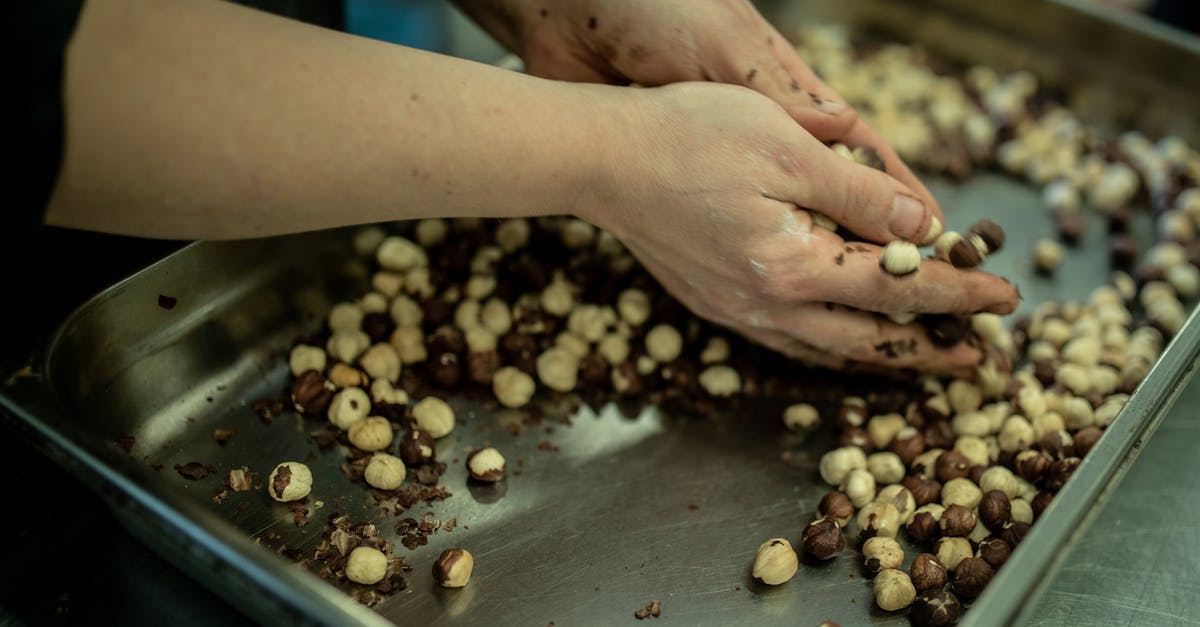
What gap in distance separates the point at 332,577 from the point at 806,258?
1.80ft

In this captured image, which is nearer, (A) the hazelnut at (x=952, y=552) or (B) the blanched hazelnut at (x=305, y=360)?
(A) the hazelnut at (x=952, y=552)

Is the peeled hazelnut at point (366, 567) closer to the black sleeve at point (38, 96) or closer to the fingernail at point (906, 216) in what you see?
the black sleeve at point (38, 96)

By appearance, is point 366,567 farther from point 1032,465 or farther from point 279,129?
point 1032,465

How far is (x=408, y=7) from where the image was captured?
5.82 ft

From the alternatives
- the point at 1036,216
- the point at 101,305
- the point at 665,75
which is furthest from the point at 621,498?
the point at 1036,216

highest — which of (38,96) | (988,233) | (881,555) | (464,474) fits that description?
(38,96)

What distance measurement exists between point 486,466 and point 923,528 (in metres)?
0.45

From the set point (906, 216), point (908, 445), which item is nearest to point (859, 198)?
point (906, 216)

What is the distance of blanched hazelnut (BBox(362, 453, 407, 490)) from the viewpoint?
102cm

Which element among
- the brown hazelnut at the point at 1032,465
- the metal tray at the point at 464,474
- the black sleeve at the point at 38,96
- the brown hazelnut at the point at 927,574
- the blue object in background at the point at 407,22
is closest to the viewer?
the black sleeve at the point at 38,96

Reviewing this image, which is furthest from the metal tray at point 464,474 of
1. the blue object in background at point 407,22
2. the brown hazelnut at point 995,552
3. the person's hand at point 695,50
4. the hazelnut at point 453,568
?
the blue object in background at point 407,22

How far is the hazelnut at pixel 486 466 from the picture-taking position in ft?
3.42

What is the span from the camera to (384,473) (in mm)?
1021

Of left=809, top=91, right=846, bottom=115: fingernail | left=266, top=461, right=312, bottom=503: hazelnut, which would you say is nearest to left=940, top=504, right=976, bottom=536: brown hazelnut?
left=809, top=91, right=846, bottom=115: fingernail
